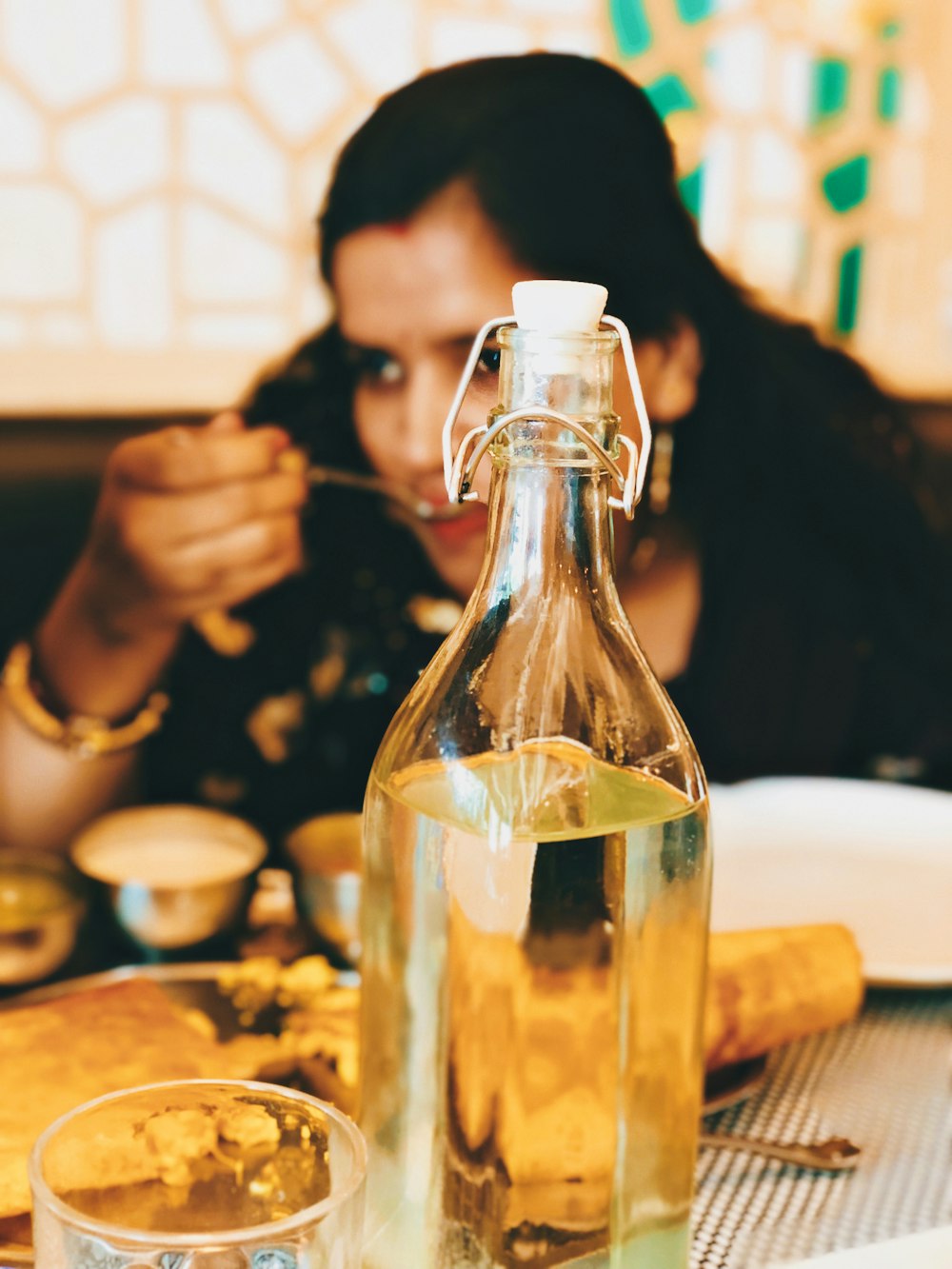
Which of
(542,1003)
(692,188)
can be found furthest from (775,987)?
(692,188)

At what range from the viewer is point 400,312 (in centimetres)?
79

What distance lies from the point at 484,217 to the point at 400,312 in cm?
8

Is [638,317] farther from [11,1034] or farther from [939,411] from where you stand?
[11,1034]

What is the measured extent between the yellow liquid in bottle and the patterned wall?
0.50 metres

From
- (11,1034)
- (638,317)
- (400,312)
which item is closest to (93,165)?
(400,312)

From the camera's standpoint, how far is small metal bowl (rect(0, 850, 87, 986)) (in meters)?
0.62

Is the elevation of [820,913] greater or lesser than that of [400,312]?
lesser

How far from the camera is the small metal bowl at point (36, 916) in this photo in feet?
2.05

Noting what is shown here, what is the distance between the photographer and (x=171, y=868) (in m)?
0.72

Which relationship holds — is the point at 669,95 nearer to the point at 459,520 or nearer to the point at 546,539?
the point at 459,520

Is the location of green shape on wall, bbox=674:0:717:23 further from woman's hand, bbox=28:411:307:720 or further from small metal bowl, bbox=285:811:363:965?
small metal bowl, bbox=285:811:363:965

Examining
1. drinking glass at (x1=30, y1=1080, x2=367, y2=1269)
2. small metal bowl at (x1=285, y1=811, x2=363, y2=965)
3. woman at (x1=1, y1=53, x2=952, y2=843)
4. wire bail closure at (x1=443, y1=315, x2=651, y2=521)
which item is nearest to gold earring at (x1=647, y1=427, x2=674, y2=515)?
woman at (x1=1, y1=53, x2=952, y2=843)

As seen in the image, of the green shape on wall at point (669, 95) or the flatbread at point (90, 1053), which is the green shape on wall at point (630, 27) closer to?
the green shape on wall at point (669, 95)

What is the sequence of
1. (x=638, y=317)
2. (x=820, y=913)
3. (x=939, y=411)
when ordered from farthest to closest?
1. (x=939, y=411)
2. (x=638, y=317)
3. (x=820, y=913)
